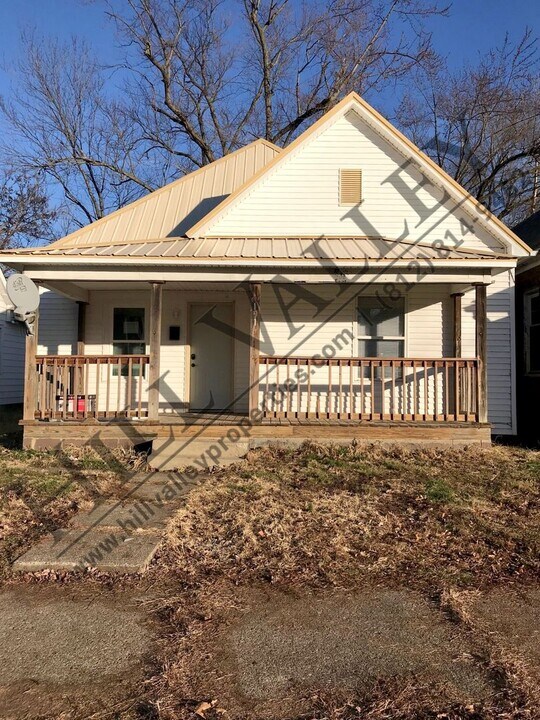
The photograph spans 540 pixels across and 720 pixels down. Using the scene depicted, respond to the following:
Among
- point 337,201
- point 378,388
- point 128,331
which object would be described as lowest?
point 378,388

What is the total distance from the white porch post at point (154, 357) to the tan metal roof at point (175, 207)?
2835mm

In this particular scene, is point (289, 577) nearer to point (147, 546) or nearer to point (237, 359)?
point (147, 546)

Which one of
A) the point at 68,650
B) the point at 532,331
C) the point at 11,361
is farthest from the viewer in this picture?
the point at 11,361

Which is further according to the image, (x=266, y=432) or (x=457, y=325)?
(x=457, y=325)

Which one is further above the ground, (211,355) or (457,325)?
(457,325)

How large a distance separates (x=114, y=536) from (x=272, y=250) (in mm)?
5081

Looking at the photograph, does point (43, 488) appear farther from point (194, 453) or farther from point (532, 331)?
point (532, 331)

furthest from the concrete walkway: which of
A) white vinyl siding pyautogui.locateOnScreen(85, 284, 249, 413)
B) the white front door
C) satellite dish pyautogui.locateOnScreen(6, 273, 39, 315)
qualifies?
the white front door

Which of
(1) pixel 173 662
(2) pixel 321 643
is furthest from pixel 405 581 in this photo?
(1) pixel 173 662

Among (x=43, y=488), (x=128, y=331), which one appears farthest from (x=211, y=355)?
(x=43, y=488)

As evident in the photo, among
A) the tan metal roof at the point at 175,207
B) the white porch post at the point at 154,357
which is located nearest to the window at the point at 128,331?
the tan metal roof at the point at 175,207

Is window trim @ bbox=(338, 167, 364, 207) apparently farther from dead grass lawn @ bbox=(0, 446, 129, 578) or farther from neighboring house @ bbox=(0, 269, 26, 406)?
neighboring house @ bbox=(0, 269, 26, 406)

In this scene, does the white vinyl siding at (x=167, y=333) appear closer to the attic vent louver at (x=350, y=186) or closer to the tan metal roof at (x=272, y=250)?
the tan metal roof at (x=272, y=250)

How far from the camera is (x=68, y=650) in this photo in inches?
116
